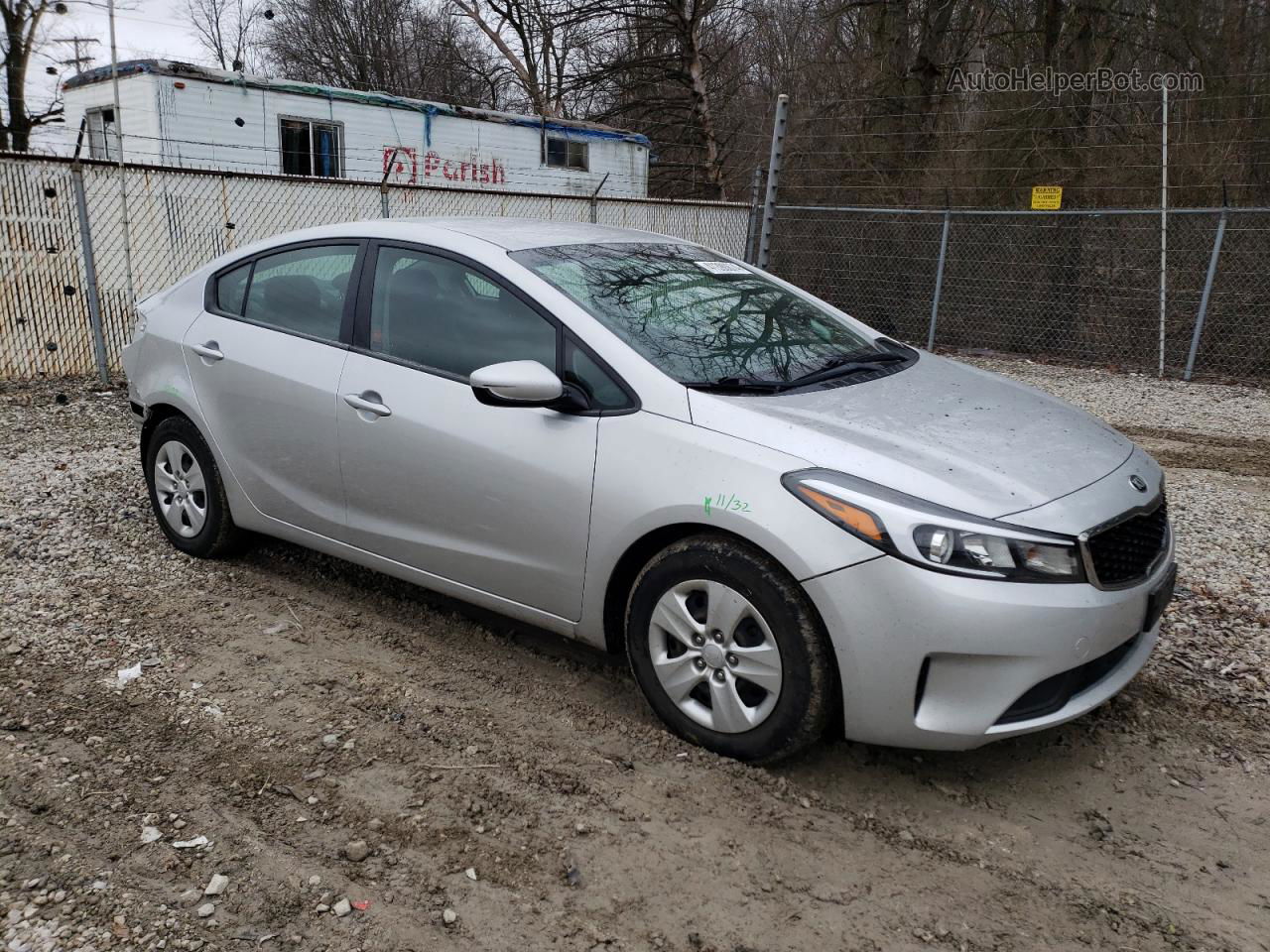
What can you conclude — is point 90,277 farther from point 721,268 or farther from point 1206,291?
point 1206,291

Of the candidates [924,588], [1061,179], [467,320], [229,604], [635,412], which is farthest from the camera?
[1061,179]

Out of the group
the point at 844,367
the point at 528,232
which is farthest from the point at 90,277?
the point at 844,367

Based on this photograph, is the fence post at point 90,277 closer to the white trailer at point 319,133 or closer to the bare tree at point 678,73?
the white trailer at point 319,133

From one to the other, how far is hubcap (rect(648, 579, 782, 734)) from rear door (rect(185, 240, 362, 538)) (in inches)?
62.4

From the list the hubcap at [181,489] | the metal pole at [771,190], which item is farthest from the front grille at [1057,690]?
the metal pole at [771,190]

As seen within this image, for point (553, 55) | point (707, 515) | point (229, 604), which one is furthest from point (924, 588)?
point (553, 55)

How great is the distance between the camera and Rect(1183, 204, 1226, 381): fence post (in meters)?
10.3

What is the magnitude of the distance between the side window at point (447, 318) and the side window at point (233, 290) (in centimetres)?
86

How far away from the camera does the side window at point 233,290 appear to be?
15.0ft

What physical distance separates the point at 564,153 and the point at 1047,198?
924 centimetres

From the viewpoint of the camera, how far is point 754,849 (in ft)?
9.26

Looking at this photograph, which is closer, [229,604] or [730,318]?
[730,318]

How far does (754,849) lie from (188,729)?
188cm

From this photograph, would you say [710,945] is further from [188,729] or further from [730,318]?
[730,318]
